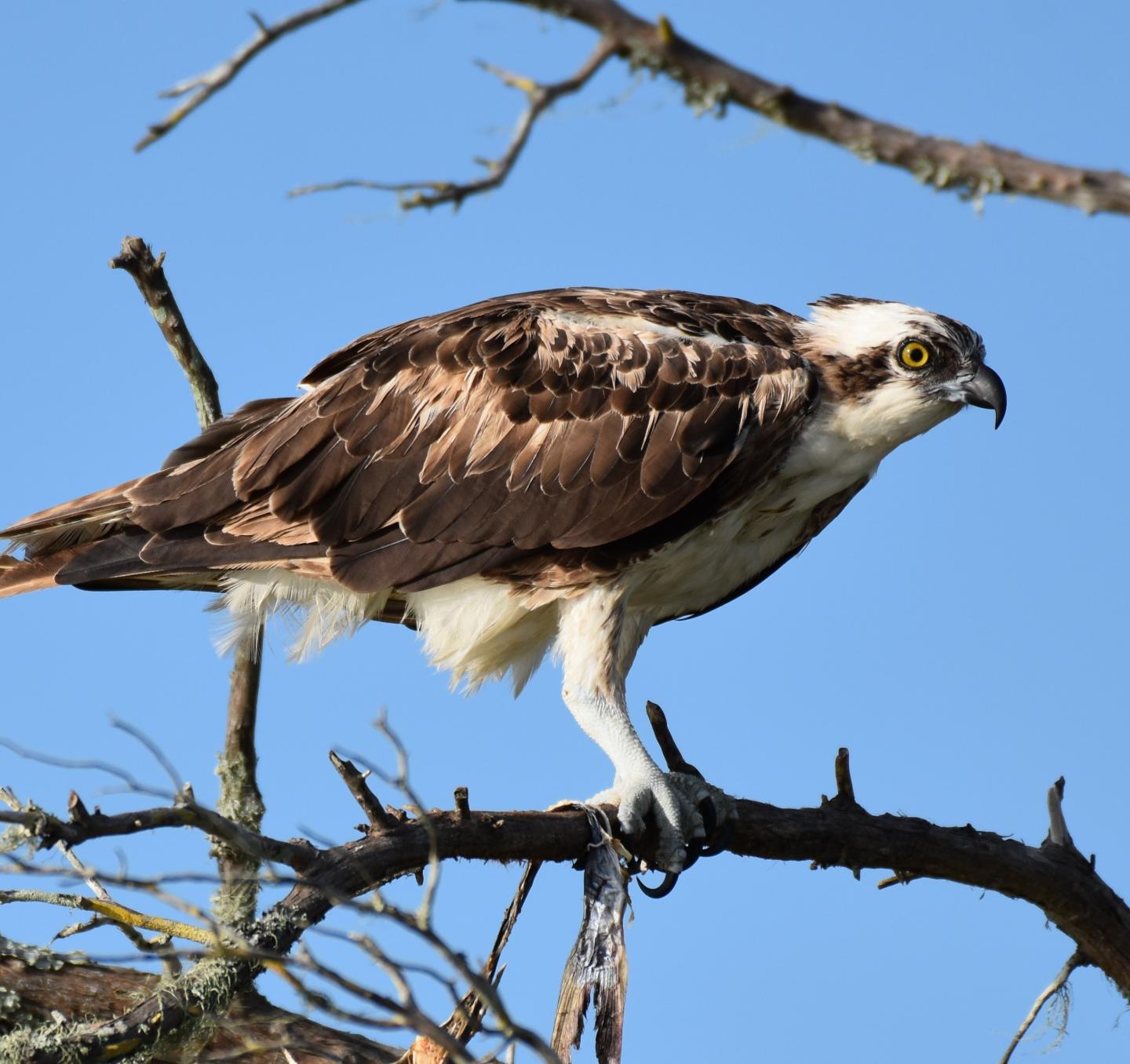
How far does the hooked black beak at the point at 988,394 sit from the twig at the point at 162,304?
3085 mm

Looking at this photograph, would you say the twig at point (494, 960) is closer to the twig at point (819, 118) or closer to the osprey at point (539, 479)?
the osprey at point (539, 479)

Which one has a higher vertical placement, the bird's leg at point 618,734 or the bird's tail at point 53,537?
the bird's tail at point 53,537

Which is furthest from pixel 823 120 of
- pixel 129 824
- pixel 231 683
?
pixel 231 683

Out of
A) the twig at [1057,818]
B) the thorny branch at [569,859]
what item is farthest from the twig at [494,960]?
the twig at [1057,818]

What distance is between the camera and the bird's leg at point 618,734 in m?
5.50

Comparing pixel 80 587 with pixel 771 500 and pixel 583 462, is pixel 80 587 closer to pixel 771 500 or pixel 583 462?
pixel 583 462

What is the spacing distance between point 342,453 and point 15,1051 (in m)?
2.75

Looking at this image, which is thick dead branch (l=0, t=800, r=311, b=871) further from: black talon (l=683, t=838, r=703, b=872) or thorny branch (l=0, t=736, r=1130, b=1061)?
black talon (l=683, t=838, r=703, b=872)

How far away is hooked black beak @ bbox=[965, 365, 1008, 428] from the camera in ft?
19.7

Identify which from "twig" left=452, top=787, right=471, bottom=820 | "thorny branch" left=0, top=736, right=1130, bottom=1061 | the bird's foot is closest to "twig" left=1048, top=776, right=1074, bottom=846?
"thorny branch" left=0, top=736, right=1130, bottom=1061

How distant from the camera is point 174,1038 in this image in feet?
12.6

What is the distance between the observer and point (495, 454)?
6016 mm

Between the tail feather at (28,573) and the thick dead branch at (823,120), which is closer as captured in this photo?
the thick dead branch at (823,120)

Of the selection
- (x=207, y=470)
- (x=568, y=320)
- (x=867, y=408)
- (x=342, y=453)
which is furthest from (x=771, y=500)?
(x=207, y=470)
